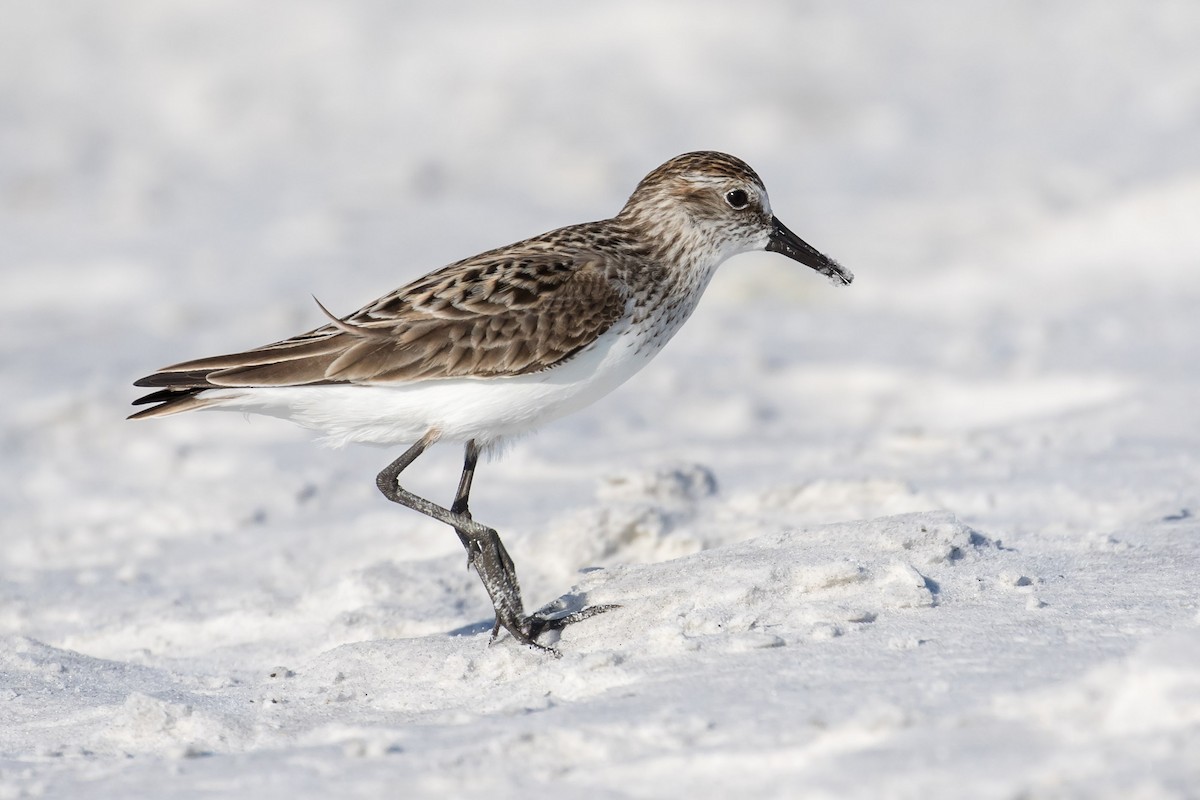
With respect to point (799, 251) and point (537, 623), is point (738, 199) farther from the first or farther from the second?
point (537, 623)

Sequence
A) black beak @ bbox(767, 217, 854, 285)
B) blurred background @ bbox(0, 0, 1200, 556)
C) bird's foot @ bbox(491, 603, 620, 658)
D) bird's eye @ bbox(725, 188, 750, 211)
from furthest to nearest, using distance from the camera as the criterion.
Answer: blurred background @ bbox(0, 0, 1200, 556) → black beak @ bbox(767, 217, 854, 285) → bird's eye @ bbox(725, 188, 750, 211) → bird's foot @ bbox(491, 603, 620, 658)

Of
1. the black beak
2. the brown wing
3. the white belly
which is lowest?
the white belly

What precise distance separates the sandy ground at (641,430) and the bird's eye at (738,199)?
1.25 m

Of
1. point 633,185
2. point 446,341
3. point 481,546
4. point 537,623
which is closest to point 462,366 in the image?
point 446,341

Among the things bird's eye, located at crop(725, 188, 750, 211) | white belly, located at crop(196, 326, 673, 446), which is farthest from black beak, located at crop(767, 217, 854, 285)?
white belly, located at crop(196, 326, 673, 446)

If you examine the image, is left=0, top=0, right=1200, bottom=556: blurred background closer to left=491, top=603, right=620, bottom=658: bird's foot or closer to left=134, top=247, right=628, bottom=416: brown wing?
left=134, top=247, right=628, bottom=416: brown wing

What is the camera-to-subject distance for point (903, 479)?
7.00 m

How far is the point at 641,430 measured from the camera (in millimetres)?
9227

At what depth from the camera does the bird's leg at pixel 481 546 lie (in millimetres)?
5309

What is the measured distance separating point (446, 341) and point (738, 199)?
1607mm

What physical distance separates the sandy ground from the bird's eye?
1.25 m

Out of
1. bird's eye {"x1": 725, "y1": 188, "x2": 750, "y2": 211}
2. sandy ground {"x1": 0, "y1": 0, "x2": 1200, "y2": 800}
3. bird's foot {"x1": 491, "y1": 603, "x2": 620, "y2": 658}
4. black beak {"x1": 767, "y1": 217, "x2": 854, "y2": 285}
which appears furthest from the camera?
black beak {"x1": 767, "y1": 217, "x2": 854, "y2": 285}

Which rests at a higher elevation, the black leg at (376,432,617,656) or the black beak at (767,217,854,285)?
the black beak at (767,217,854,285)

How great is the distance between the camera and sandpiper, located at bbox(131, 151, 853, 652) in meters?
5.64
